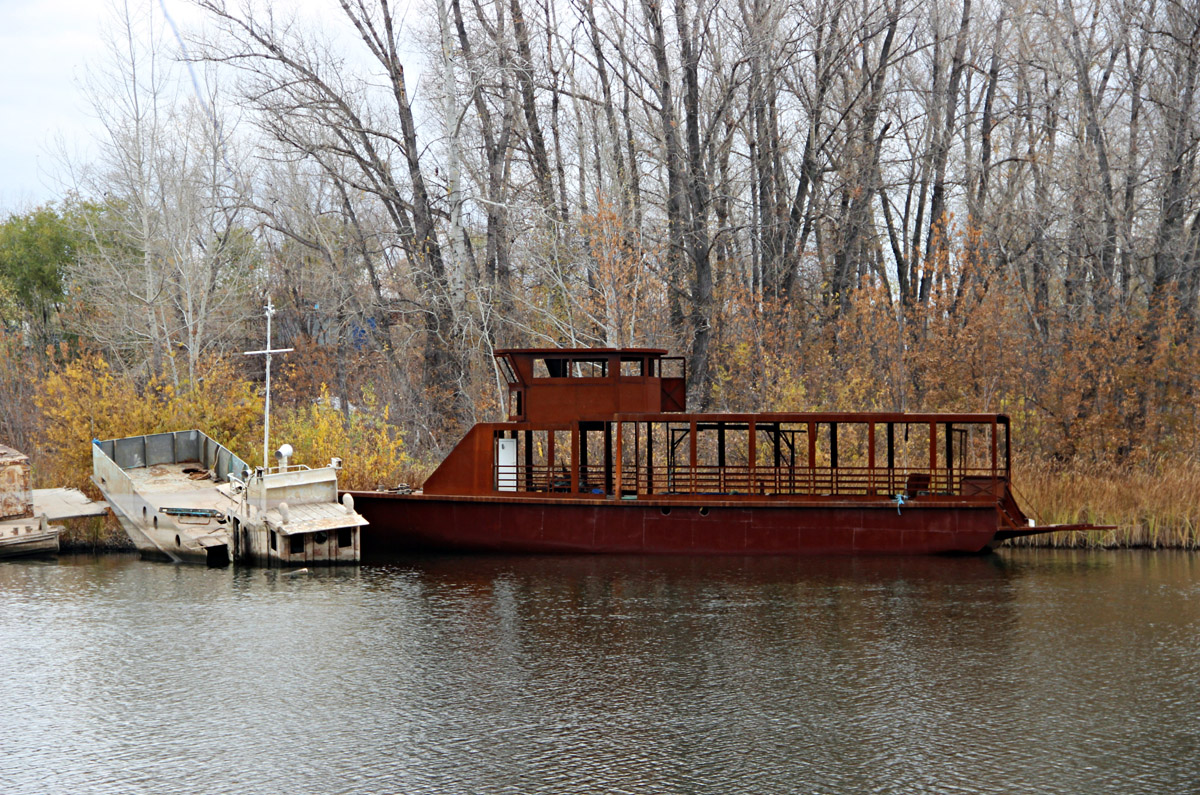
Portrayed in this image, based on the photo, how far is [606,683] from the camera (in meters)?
13.2

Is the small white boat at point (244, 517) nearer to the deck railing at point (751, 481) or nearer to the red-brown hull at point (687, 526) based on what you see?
the red-brown hull at point (687, 526)

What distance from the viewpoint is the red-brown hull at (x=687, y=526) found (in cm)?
2273

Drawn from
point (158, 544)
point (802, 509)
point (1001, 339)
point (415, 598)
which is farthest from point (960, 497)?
point (158, 544)

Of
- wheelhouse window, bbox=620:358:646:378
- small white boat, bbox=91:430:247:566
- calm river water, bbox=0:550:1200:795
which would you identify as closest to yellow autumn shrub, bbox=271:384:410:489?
small white boat, bbox=91:430:247:566

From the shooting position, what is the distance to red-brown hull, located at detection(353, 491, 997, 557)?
22.7 m

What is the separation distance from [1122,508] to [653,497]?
416 inches

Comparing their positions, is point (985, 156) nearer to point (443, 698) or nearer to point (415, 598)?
point (415, 598)

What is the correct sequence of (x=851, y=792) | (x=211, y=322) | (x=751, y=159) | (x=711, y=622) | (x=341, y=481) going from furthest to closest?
(x=211, y=322), (x=751, y=159), (x=341, y=481), (x=711, y=622), (x=851, y=792)

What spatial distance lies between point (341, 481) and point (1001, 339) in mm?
17840

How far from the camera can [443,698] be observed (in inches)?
501

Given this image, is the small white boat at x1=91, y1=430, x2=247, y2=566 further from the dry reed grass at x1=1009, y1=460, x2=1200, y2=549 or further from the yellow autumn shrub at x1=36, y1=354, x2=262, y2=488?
the dry reed grass at x1=1009, y1=460, x2=1200, y2=549

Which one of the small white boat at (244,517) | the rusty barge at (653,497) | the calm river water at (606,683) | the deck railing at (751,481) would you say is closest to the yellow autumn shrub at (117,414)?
the small white boat at (244,517)

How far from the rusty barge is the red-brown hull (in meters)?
0.02

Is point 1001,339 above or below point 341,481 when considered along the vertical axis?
above
